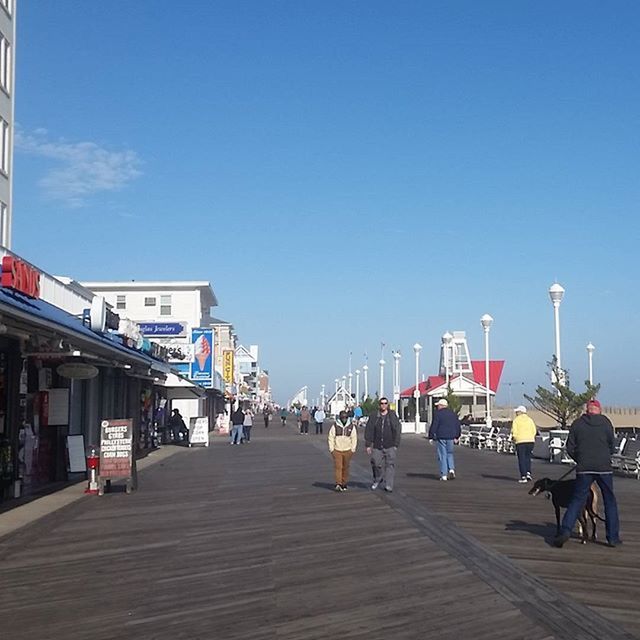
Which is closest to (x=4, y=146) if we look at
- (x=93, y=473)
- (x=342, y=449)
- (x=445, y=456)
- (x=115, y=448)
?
(x=93, y=473)

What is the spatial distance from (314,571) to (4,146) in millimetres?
28708

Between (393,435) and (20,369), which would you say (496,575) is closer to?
(393,435)

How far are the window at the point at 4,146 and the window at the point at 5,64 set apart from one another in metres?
1.32

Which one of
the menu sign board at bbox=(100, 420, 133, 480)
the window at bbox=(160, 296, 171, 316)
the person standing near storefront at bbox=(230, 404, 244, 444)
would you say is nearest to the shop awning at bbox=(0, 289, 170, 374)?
the menu sign board at bbox=(100, 420, 133, 480)

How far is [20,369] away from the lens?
17219 millimetres

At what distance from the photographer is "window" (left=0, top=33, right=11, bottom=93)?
111ft

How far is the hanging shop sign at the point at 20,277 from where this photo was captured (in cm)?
1494

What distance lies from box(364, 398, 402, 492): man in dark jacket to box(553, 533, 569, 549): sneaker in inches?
253

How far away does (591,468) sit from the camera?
10672mm

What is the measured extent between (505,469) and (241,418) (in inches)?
664

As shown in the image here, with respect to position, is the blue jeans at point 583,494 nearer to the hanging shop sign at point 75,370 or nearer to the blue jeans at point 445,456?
the blue jeans at point 445,456

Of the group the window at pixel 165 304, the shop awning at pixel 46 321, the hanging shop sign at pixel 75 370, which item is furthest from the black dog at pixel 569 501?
the window at pixel 165 304

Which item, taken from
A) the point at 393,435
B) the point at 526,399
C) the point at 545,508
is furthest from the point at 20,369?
the point at 526,399

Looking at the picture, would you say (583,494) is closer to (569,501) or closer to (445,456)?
(569,501)
